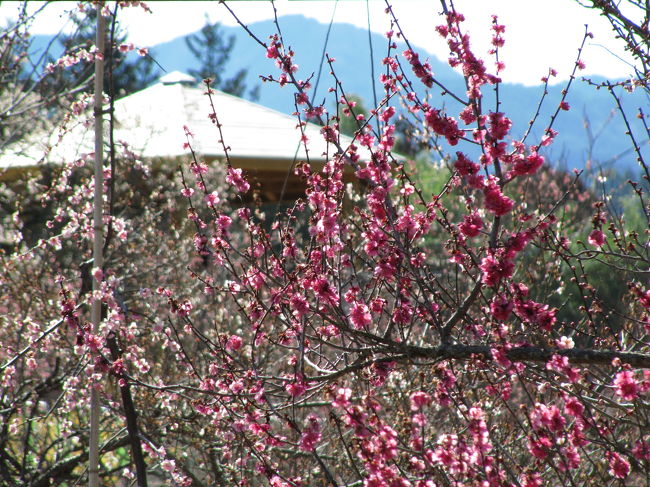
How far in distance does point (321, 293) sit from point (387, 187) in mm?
566

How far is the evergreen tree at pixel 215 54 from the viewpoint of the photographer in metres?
39.1

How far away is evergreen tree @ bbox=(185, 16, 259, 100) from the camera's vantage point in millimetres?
39062

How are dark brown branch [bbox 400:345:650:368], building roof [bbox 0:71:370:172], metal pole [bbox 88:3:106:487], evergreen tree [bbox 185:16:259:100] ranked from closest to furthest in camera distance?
dark brown branch [bbox 400:345:650:368]
metal pole [bbox 88:3:106:487]
building roof [bbox 0:71:370:172]
evergreen tree [bbox 185:16:259:100]

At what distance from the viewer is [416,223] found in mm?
2930

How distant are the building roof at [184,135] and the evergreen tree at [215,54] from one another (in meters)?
22.3

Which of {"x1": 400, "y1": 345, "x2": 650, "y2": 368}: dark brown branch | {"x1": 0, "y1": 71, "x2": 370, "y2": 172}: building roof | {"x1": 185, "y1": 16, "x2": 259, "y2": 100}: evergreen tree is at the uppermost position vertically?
{"x1": 185, "y1": 16, "x2": 259, "y2": 100}: evergreen tree

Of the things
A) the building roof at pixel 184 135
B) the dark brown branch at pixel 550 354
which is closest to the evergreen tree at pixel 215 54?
the building roof at pixel 184 135

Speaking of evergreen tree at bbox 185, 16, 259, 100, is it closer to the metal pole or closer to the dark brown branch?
the metal pole

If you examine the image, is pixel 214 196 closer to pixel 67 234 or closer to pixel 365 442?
pixel 67 234

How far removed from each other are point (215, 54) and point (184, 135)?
1255 inches

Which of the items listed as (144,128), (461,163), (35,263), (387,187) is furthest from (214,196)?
(144,128)

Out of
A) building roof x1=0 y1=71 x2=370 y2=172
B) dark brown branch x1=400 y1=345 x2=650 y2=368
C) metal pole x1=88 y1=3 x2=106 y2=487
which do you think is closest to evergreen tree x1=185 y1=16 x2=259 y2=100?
building roof x1=0 y1=71 x2=370 y2=172

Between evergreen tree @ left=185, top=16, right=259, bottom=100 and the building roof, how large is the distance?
878 inches

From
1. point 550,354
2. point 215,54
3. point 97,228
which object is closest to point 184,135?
point 97,228
